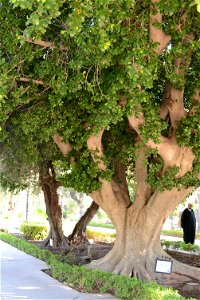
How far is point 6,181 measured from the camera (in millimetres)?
16016

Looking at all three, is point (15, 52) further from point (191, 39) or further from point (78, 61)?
point (191, 39)

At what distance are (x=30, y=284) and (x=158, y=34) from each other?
222 inches

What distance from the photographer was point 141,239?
10406 millimetres

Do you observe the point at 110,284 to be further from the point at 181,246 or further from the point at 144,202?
the point at 181,246

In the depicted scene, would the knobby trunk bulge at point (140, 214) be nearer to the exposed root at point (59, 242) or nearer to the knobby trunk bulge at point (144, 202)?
the knobby trunk bulge at point (144, 202)

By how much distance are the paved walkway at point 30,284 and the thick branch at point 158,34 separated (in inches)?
188

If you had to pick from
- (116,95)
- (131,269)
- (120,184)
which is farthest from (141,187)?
(116,95)

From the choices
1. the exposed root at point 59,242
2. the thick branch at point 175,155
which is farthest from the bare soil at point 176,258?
the thick branch at point 175,155

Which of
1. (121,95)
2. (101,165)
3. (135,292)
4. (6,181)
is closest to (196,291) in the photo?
(135,292)

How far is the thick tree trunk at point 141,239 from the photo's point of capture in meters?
10.0

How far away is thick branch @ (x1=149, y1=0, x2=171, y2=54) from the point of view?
761cm

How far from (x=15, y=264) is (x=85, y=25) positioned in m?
7.13

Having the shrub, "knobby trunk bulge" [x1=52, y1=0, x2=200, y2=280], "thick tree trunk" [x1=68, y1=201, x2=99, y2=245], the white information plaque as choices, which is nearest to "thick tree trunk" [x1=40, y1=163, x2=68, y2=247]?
"thick tree trunk" [x1=68, y1=201, x2=99, y2=245]

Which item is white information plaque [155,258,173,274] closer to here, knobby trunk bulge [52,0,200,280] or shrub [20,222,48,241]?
knobby trunk bulge [52,0,200,280]
